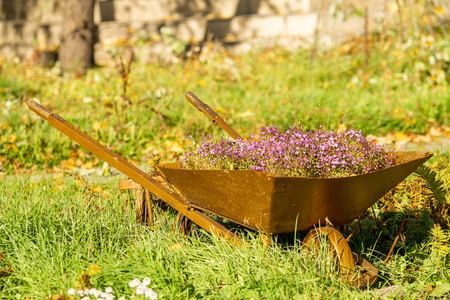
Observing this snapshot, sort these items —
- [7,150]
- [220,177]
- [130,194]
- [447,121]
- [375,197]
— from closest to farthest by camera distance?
[220,177], [375,197], [130,194], [7,150], [447,121]

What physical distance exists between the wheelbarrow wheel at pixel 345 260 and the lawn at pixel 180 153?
1.7 inches

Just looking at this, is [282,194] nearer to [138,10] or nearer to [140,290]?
[140,290]

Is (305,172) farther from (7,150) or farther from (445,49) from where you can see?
(445,49)

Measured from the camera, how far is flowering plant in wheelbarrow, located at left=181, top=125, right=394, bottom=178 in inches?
92.4

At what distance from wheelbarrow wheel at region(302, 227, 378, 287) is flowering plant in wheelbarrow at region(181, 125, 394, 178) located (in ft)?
0.90

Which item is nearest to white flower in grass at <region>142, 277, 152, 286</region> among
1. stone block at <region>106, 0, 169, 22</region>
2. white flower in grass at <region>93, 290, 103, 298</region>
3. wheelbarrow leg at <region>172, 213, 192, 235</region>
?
white flower in grass at <region>93, 290, 103, 298</region>

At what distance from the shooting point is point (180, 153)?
169 inches

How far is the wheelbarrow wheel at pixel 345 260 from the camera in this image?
2203mm

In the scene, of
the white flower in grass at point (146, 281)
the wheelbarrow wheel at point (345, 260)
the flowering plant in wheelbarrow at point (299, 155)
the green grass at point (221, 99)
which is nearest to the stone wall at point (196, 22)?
the green grass at point (221, 99)

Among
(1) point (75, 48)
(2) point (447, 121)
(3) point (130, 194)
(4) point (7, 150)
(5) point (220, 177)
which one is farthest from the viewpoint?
(1) point (75, 48)

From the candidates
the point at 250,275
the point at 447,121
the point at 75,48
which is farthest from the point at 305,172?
the point at 75,48

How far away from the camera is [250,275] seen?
7.25 ft

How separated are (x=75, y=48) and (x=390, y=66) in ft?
13.8

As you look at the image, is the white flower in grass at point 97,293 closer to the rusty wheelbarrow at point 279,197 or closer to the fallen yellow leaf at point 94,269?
the fallen yellow leaf at point 94,269
